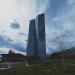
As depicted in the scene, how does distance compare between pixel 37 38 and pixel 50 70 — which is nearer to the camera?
pixel 50 70

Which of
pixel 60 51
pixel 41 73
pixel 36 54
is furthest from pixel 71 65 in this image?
pixel 36 54

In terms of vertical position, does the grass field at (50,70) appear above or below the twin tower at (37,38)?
below

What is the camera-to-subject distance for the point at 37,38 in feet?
55.5

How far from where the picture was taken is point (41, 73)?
1157 cm

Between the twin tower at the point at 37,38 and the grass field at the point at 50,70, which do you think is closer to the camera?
the grass field at the point at 50,70

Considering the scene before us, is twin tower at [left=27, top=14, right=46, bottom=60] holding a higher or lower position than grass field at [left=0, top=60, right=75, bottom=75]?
higher

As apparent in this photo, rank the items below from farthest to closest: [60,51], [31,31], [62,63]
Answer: [31,31]
[60,51]
[62,63]

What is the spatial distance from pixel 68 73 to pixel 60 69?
872 mm

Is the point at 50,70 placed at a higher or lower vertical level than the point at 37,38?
lower

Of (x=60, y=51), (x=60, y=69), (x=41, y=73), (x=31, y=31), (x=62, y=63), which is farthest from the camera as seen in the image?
(x=31, y=31)

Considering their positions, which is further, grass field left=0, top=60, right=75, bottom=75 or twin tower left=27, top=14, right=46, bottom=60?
twin tower left=27, top=14, right=46, bottom=60

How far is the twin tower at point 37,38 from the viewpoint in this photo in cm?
1579

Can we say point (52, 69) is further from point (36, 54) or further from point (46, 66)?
point (36, 54)

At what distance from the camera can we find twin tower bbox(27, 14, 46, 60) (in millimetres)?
15794
